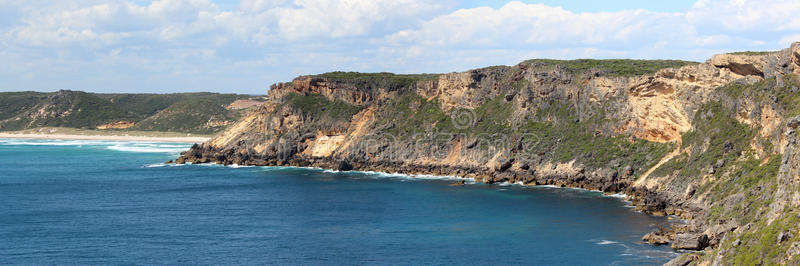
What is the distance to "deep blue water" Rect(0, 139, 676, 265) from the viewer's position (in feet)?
185

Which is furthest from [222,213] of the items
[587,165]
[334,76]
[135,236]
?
[334,76]

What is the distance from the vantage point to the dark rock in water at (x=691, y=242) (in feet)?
179

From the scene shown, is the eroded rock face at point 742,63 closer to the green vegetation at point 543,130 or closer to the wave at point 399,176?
the green vegetation at point 543,130

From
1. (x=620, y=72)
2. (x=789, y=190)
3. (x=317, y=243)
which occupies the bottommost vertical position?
(x=317, y=243)

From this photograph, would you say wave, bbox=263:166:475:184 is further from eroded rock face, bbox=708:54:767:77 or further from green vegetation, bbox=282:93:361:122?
eroded rock face, bbox=708:54:767:77

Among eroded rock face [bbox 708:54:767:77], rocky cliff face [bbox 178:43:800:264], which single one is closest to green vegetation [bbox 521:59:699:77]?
rocky cliff face [bbox 178:43:800:264]

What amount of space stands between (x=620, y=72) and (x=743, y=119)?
29.5 metres

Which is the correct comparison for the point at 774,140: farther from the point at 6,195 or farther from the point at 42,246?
the point at 6,195

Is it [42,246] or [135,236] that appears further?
[135,236]

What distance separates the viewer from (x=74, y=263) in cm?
5444

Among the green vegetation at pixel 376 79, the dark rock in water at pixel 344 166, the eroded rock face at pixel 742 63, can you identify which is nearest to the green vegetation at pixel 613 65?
the eroded rock face at pixel 742 63

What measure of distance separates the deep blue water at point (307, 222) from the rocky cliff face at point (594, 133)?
→ 20.6 feet

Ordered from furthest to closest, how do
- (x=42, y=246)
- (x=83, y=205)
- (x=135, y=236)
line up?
(x=83, y=205) < (x=135, y=236) < (x=42, y=246)

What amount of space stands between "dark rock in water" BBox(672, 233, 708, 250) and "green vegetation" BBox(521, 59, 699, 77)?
49.0 metres
